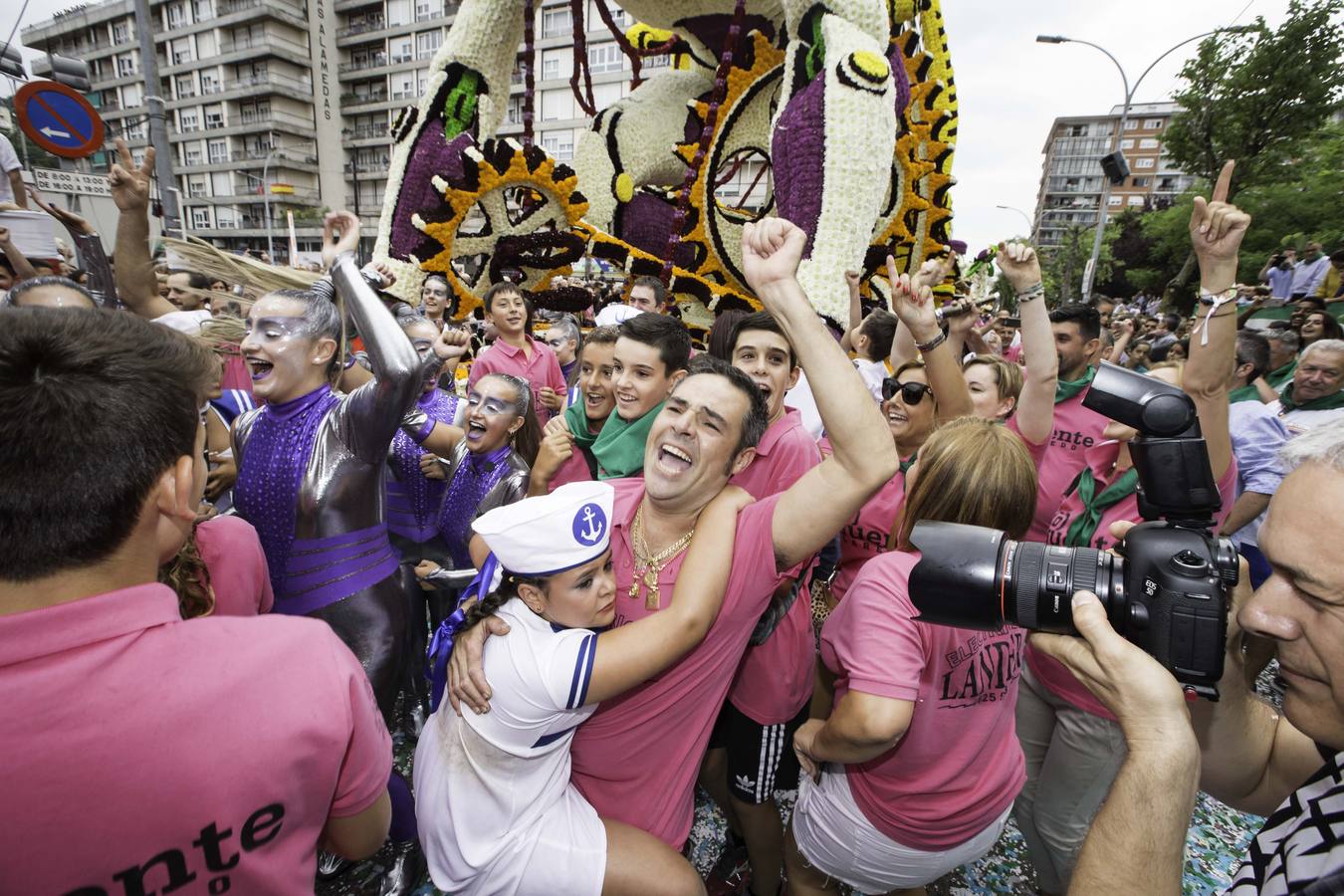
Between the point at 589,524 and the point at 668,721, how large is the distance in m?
0.52

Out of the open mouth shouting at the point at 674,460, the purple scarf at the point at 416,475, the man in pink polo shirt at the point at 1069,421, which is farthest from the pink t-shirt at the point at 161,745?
the man in pink polo shirt at the point at 1069,421

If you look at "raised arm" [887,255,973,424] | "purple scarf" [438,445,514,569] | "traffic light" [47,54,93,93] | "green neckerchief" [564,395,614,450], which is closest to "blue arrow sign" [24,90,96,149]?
"traffic light" [47,54,93,93]

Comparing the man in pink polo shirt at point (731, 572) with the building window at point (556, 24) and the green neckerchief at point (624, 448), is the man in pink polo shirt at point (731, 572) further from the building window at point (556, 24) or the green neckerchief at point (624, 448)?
the building window at point (556, 24)

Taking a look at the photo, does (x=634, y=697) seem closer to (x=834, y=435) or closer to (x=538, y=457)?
(x=834, y=435)

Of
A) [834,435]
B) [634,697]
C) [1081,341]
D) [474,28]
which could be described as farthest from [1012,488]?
[474,28]

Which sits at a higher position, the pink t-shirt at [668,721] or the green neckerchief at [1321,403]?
the green neckerchief at [1321,403]

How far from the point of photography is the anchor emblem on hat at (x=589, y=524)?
1303mm

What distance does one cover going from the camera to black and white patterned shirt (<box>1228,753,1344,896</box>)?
878 mm

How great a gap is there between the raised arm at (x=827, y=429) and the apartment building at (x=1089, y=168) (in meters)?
97.9

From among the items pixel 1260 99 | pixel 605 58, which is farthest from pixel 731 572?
pixel 605 58

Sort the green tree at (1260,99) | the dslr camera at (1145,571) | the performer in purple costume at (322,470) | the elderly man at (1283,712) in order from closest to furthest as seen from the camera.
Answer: the elderly man at (1283,712) → the dslr camera at (1145,571) → the performer in purple costume at (322,470) → the green tree at (1260,99)

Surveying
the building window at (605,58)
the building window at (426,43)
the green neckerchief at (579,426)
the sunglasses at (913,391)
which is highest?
the building window at (426,43)

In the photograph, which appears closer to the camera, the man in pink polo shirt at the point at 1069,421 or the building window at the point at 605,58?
the man in pink polo shirt at the point at 1069,421

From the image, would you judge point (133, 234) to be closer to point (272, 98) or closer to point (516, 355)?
point (516, 355)
